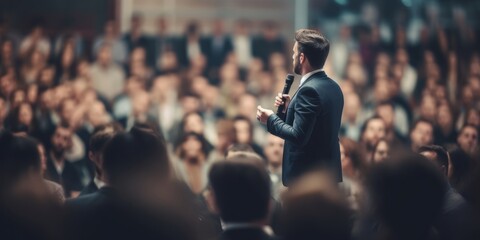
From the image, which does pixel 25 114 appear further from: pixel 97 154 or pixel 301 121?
pixel 301 121

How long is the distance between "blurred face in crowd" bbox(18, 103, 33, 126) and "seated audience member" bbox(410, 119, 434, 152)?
345 cm

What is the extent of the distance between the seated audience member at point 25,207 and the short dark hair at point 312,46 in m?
1.63

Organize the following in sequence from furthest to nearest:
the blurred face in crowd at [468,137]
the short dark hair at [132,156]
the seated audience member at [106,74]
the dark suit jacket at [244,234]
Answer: the seated audience member at [106,74] → the blurred face in crowd at [468,137] → the short dark hair at [132,156] → the dark suit jacket at [244,234]

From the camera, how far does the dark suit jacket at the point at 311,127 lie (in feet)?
14.7

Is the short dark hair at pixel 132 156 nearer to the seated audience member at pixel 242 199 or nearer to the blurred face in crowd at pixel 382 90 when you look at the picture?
the seated audience member at pixel 242 199

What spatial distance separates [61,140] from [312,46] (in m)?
3.78

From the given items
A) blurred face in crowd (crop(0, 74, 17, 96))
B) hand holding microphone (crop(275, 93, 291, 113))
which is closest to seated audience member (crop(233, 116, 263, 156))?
blurred face in crowd (crop(0, 74, 17, 96))

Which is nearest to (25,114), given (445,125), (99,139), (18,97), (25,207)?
(18,97)

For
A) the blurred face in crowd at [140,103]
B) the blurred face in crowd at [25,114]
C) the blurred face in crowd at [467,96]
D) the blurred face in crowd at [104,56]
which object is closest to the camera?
the blurred face in crowd at [25,114]

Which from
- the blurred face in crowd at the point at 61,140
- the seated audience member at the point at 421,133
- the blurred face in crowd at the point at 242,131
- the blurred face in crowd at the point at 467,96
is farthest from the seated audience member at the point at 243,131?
the blurred face in crowd at the point at 467,96

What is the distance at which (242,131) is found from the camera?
7.95m

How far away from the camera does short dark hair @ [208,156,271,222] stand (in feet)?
10.3

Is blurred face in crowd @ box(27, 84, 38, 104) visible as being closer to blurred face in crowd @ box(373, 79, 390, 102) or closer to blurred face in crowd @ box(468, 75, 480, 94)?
blurred face in crowd @ box(373, 79, 390, 102)

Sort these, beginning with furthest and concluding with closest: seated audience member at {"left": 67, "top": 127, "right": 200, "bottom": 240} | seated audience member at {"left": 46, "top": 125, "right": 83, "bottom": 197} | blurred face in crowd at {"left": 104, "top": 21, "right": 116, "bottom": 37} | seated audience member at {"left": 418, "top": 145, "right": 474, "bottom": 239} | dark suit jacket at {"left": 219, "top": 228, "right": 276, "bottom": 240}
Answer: blurred face in crowd at {"left": 104, "top": 21, "right": 116, "bottom": 37}, seated audience member at {"left": 46, "top": 125, "right": 83, "bottom": 197}, seated audience member at {"left": 418, "top": 145, "right": 474, "bottom": 239}, seated audience member at {"left": 67, "top": 127, "right": 200, "bottom": 240}, dark suit jacket at {"left": 219, "top": 228, "right": 276, "bottom": 240}
